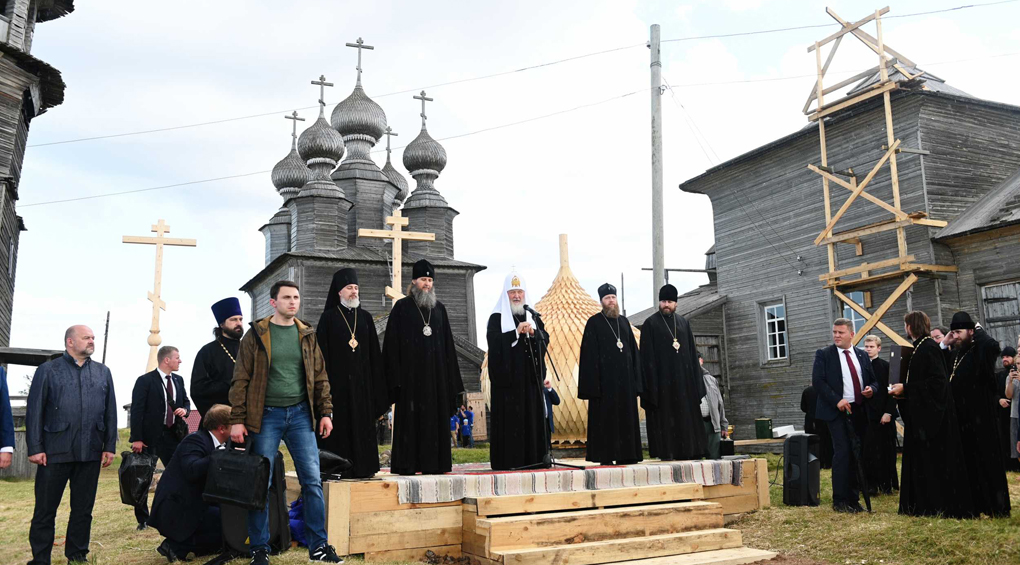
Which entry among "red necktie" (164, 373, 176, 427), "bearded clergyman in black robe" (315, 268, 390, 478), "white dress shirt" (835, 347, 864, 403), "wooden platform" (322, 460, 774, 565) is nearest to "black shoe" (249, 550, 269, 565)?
"wooden platform" (322, 460, 774, 565)

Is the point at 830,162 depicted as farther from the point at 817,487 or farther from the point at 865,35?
the point at 817,487

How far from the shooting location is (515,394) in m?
7.72

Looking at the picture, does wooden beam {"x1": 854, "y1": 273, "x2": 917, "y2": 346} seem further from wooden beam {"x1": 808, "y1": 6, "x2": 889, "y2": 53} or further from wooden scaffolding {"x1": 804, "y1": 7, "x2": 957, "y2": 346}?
wooden beam {"x1": 808, "y1": 6, "x2": 889, "y2": 53}

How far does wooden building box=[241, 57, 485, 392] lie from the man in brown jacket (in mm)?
24634

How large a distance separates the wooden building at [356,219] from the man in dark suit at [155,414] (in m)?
22.2

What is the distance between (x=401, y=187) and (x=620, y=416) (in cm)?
3198

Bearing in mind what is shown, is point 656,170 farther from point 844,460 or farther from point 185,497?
point 185,497

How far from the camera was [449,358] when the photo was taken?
726 cm

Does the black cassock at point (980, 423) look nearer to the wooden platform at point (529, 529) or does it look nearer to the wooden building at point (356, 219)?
the wooden platform at point (529, 529)

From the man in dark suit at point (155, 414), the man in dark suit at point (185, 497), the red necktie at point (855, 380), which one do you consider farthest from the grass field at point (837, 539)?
the red necktie at point (855, 380)

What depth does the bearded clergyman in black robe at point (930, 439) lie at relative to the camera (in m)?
6.92

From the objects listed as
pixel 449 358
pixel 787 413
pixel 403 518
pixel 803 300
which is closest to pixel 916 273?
pixel 803 300

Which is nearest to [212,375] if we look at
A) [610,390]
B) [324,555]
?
[324,555]

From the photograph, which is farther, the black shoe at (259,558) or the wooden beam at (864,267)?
the wooden beam at (864,267)
